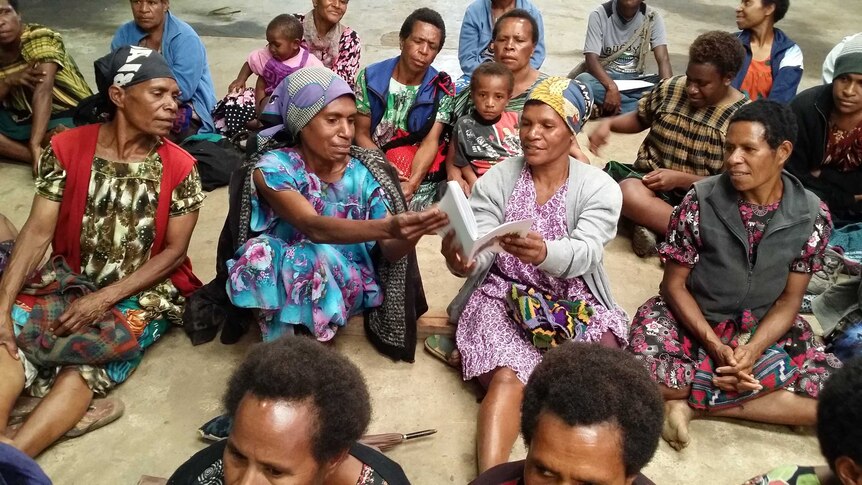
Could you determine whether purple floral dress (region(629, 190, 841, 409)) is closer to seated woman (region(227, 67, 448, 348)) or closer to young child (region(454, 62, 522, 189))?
seated woman (region(227, 67, 448, 348))

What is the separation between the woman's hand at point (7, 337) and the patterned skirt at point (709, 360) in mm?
2401

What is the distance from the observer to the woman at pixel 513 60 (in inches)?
166

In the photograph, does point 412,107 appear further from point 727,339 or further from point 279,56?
point 727,339

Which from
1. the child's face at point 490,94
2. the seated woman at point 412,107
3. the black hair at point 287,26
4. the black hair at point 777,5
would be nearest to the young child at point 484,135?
the child's face at point 490,94

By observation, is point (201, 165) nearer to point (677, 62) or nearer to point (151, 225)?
point (151, 225)

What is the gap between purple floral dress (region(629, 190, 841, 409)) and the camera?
114 inches

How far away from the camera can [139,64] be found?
2941 millimetres

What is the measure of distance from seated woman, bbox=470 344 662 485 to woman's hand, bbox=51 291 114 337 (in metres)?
1.89

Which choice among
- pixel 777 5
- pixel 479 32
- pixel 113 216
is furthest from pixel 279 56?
pixel 777 5

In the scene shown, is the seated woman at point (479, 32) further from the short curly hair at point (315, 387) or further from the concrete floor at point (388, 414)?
the short curly hair at point (315, 387)

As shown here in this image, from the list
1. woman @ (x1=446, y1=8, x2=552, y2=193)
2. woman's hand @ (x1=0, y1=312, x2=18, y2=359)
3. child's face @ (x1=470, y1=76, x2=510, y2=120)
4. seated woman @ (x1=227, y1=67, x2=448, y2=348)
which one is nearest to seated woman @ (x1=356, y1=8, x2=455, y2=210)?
woman @ (x1=446, y1=8, x2=552, y2=193)

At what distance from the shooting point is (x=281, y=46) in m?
4.86

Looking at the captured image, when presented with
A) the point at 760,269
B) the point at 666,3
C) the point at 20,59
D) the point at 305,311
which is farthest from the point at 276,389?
the point at 666,3

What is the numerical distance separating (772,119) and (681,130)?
3.80 ft
